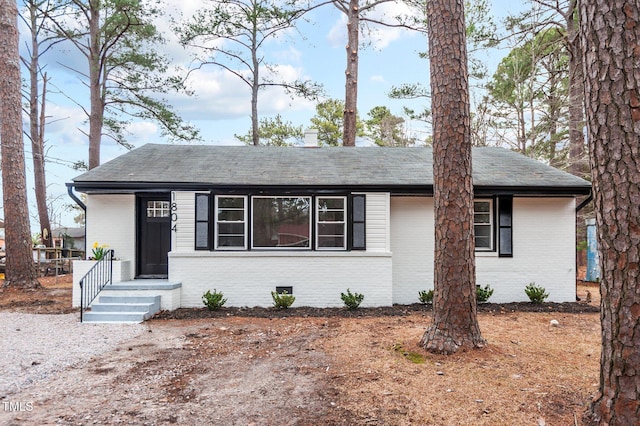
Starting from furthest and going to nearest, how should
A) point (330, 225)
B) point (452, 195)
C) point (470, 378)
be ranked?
point (330, 225) → point (452, 195) → point (470, 378)

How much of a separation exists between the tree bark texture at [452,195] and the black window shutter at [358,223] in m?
3.23

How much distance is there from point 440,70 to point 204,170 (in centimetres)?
563

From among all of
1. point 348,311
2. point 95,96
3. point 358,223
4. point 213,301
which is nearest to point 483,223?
point 358,223

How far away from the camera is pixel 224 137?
764 inches

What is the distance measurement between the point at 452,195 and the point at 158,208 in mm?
6497

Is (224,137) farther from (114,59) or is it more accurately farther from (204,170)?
(204,170)

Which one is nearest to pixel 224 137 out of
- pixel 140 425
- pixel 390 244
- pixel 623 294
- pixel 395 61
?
pixel 395 61

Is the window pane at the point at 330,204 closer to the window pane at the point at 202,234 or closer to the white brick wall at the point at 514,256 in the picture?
the white brick wall at the point at 514,256

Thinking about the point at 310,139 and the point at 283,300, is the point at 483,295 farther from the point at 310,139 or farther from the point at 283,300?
the point at 310,139

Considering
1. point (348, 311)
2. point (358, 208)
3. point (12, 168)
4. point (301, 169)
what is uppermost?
point (12, 168)

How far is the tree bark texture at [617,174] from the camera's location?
232 centimetres

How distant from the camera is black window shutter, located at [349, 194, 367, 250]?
7984mm

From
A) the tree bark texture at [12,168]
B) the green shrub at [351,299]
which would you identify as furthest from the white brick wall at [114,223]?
the green shrub at [351,299]

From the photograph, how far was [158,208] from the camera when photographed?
863 cm
